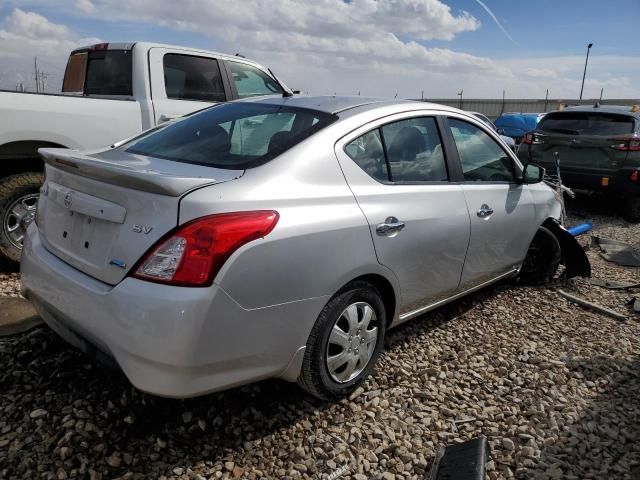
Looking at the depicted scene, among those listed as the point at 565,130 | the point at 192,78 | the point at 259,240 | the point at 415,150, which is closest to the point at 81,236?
the point at 259,240

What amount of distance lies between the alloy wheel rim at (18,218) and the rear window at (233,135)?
1.73 meters

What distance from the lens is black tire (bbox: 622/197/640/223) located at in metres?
7.97

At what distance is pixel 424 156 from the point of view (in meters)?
3.24

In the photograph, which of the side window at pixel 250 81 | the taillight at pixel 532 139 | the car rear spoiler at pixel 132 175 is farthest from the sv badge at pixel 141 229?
the taillight at pixel 532 139

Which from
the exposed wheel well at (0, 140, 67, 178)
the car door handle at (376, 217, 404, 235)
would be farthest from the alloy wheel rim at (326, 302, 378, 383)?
the exposed wheel well at (0, 140, 67, 178)

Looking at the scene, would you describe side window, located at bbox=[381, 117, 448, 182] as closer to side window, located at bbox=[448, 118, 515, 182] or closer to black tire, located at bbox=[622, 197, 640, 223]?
side window, located at bbox=[448, 118, 515, 182]

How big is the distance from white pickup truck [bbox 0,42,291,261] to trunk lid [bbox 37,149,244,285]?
154cm

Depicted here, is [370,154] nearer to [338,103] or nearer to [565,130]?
[338,103]

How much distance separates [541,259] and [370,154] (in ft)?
8.85

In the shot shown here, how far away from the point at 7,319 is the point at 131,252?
75.2 inches

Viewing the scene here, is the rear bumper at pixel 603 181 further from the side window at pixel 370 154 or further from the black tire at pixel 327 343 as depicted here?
the black tire at pixel 327 343

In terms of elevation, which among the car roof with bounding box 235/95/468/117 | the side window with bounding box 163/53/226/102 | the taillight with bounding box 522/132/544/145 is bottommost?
the taillight with bounding box 522/132/544/145

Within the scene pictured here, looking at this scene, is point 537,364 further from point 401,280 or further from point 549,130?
point 549,130

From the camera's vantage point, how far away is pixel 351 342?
270 centimetres
